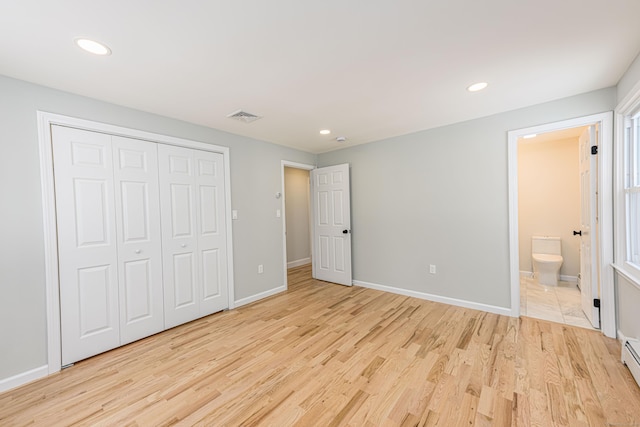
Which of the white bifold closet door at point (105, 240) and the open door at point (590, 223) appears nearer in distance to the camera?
the white bifold closet door at point (105, 240)

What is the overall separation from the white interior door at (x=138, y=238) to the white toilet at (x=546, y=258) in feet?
17.5

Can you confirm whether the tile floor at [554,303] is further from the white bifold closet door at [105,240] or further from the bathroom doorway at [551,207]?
the white bifold closet door at [105,240]

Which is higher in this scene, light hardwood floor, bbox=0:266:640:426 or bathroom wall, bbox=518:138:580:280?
bathroom wall, bbox=518:138:580:280

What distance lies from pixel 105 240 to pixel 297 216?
3.97m

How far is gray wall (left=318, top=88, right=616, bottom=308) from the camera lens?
9.86ft

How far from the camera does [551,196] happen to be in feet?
14.2

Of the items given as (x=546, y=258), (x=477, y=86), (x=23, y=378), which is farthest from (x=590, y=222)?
(x=23, y=378)

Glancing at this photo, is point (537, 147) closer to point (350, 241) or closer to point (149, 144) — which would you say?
point (350, 241)

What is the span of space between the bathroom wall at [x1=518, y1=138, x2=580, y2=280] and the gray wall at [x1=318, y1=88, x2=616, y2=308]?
1895mm

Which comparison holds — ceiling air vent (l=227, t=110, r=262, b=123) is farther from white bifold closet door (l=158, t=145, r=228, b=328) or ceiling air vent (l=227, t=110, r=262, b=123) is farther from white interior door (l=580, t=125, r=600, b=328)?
white interior door (l=580, t=125, r=600, b=328)

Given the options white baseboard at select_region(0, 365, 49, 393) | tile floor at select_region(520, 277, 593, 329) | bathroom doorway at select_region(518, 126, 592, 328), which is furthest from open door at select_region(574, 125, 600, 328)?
white baseboard at select_region(0, 365, 49, 393)

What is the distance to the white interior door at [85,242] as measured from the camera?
87.4 inches

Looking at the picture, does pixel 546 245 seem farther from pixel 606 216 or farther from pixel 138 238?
pixel 138 238

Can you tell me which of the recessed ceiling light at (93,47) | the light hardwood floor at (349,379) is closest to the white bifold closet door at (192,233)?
the light hardwood floor at (349,379)
